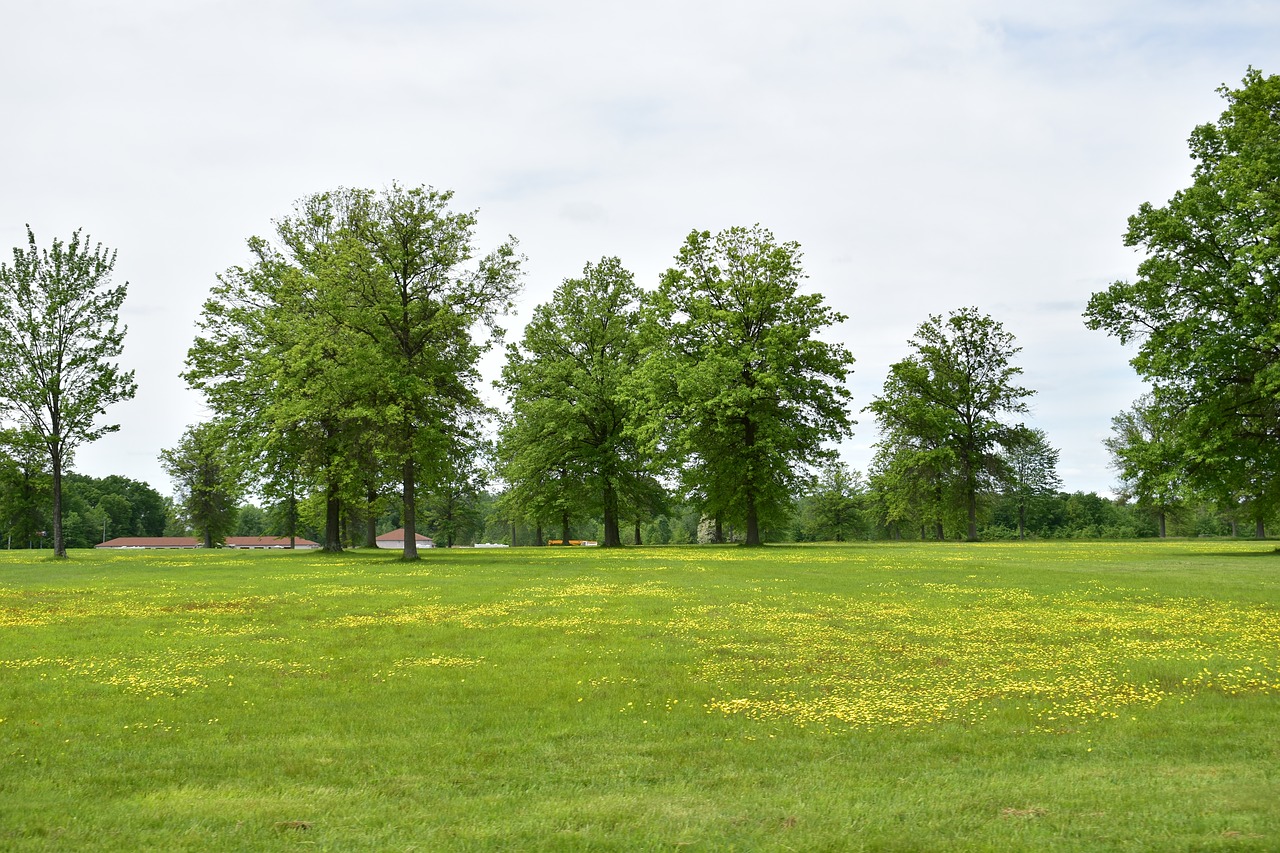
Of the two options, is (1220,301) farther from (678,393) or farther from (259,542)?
(259,542)

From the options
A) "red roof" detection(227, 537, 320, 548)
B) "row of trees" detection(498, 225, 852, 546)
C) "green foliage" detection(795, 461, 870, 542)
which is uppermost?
"row of trees" detection(498, 225, 852, 546)

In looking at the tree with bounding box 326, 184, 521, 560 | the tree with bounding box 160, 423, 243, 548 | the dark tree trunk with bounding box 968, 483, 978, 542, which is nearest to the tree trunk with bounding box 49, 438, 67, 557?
the tree with bounding box 326, 184, 521, 560

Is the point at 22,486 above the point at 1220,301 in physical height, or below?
below

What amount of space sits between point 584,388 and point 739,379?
11.1 meters

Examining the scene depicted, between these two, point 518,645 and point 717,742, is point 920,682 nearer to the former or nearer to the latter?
point 717,742

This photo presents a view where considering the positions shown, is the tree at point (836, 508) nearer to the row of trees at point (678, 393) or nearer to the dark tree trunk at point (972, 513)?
the dark tree trunk at point (972, 513)

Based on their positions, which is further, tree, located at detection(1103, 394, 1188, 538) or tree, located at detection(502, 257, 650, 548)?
tree, located at detection(502, 257, 650, 548)

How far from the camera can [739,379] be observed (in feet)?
169

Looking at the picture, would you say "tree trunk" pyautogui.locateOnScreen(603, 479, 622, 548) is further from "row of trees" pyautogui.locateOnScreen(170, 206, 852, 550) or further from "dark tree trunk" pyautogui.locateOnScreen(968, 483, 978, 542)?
"dark tree trunk" pyautogui.locateOnScreen(968, 483, 978, 542)

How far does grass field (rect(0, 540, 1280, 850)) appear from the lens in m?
6.69

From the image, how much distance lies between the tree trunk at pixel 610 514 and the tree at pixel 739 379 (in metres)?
6.12

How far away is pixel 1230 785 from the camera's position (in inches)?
295

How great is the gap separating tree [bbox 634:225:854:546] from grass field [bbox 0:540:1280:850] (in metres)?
29.4

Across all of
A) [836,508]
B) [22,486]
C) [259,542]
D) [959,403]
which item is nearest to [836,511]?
[836,508]
